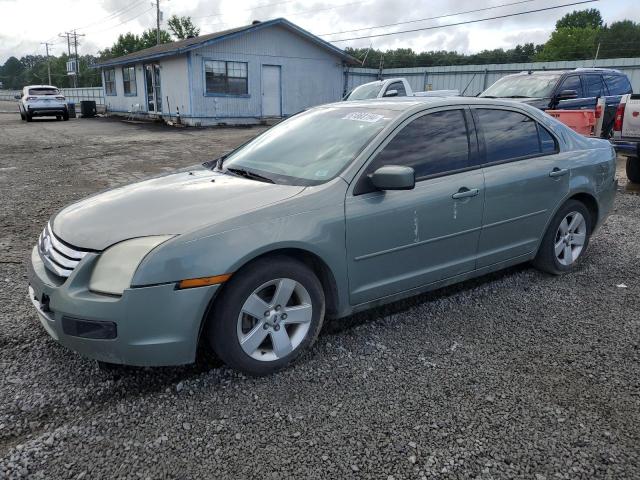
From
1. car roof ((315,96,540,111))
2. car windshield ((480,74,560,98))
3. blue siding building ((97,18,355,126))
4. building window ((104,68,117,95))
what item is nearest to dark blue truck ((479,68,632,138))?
car windshield ((480,74,560,98))

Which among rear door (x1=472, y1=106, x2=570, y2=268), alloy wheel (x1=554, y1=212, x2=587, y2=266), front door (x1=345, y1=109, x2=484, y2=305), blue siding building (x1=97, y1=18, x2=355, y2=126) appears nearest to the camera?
front door (x1=345, y1=109, x2=484, y2=305)

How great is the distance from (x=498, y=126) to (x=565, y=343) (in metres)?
1.73

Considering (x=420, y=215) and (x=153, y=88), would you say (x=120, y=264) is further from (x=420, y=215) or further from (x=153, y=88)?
(x=153, y=88)

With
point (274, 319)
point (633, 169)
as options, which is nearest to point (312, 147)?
point (274, 319)

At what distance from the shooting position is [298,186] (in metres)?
3.22

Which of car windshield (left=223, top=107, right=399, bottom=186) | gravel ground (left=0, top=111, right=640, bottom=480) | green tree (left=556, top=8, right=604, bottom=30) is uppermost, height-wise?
green tree (left=556, top=8, right=604, bottom=30)

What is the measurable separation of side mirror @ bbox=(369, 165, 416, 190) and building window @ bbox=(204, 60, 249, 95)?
796 inches

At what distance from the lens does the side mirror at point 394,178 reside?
313cm

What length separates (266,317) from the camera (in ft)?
9.74

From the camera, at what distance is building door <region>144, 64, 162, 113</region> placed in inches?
970

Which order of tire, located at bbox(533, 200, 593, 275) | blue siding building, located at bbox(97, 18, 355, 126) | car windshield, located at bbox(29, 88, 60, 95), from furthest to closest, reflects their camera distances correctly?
car windshield, located at bbox(29, 88, 60, 95) < blue siding building, located at bbox(97, 18, 355, 126) < tire, located at bbox(533, 200, 593, 275)

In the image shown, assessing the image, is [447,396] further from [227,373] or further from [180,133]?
[180,133]

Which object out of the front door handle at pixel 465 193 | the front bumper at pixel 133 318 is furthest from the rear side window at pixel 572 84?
the front bumper at pixel 133 318

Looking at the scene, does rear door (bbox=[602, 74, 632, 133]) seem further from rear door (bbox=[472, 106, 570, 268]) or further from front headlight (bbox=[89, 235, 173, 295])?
front headlight (bbox=[89, 235, 173, 295])
